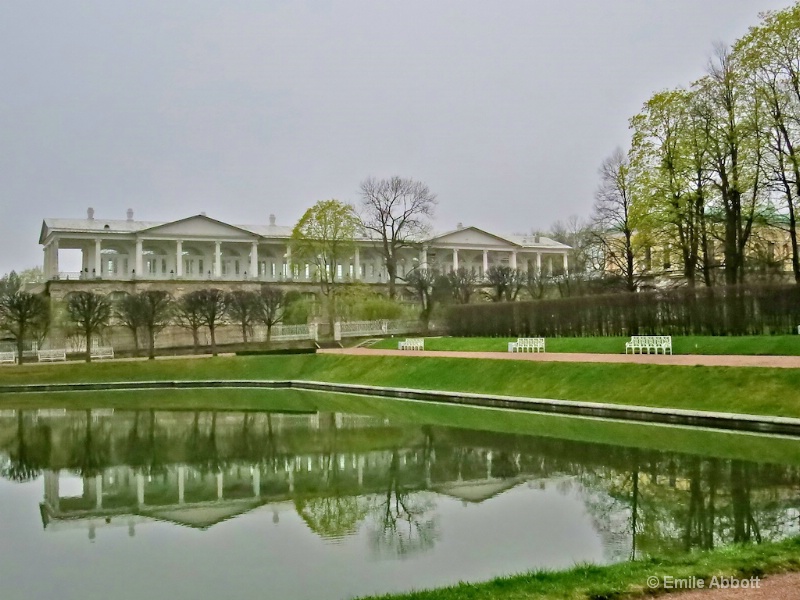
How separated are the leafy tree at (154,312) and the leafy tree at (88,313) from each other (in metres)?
2.14

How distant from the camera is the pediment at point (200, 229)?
207 feet

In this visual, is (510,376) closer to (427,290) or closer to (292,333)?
(292,333)

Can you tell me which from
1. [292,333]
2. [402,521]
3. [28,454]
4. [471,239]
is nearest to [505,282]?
[292,333]

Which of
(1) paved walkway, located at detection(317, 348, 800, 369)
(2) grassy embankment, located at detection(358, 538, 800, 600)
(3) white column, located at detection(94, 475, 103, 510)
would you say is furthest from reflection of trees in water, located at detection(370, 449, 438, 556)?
(1) paved walkway, located at detection(317, 348, 800, 369)

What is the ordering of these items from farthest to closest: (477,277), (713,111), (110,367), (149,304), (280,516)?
(477,277) < (149,304) < (110,367) < (713,111) < (280,516)

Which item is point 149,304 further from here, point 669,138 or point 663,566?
point 663,566

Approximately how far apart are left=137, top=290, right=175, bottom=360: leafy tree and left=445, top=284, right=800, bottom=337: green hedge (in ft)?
64.9

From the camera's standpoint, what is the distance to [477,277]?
57625 mm

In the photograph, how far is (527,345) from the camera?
3075cm

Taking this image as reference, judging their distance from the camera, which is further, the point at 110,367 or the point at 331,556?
the point at 110,367

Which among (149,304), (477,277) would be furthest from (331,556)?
(477,277)

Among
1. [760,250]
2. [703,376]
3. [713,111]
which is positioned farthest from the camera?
[760,250]

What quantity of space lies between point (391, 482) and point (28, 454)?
9269 mm

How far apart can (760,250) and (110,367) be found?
107 feet
